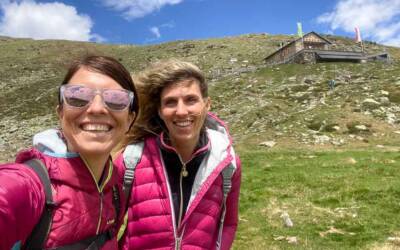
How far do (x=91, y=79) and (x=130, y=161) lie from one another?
3.99 ft

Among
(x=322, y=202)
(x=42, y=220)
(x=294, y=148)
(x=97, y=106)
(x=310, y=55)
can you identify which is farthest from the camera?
(x=310, y=55)

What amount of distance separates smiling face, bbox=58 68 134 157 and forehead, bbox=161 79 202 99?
122 cm

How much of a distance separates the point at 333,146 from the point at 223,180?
23272mm

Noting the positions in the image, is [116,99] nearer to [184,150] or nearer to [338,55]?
[184,150]

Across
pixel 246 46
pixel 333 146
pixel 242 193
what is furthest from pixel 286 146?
pixel 246 46

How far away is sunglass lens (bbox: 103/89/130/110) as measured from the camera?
3.15m

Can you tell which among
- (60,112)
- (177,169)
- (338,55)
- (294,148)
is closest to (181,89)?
(177,169)

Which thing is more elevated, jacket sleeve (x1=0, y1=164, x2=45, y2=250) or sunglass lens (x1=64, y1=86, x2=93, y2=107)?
sunglass lens (x1=64, y1=86, x2=93, y2=107)

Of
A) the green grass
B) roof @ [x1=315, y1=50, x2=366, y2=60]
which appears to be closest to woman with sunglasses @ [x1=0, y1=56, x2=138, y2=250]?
the green grass

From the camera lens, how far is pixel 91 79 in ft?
10.4

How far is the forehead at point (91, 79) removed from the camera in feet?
10.4

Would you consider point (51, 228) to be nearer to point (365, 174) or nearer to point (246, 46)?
point (365, 174)

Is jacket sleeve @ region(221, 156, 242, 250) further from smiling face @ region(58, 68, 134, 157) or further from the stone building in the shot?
the stone building

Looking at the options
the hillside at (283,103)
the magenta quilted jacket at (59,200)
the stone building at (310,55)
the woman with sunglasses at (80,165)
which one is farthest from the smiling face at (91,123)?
the stone building at (310,55)
